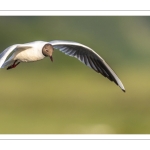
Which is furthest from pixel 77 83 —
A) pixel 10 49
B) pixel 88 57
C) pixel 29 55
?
pixel 10 49

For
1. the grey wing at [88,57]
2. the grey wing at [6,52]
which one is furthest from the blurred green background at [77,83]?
the grey wing at [6,52]

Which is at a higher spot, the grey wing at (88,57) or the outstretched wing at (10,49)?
the outstretched wing at (10,49)

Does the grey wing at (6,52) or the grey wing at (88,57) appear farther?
the grey wing at (88,57)

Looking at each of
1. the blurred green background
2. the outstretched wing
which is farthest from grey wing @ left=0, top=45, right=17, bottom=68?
the blurred green background

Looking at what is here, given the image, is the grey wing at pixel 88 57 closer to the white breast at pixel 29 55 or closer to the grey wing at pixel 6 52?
the white breast at pixel 29 55

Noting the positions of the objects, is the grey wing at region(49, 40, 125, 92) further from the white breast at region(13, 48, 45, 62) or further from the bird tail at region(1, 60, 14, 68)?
the bird tail at region(1, 60, 14, 68)

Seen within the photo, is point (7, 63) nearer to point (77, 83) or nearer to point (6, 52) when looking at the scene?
point (6, 52)
